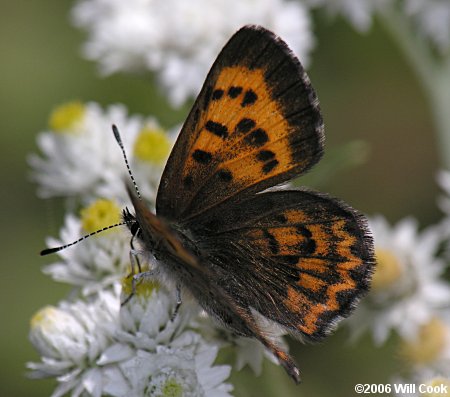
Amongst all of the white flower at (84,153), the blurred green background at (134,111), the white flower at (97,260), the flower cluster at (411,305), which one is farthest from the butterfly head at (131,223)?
the blurred green background at (134,111)

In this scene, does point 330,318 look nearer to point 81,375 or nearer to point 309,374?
point 81,375

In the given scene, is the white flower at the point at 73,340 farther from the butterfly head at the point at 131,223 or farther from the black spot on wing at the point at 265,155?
the black spot on wing at the point at 265,155

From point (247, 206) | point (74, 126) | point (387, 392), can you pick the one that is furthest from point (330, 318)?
point (74, 126)

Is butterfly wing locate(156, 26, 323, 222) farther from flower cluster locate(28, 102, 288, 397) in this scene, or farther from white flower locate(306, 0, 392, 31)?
white flower locate(306, 0, 392, 31)

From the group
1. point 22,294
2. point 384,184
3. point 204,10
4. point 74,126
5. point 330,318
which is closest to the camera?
point 330,318

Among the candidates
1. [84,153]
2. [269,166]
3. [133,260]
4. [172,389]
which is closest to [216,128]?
[269,166]

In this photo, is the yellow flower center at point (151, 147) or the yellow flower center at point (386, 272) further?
the yellow flower center at point (386, 272)
